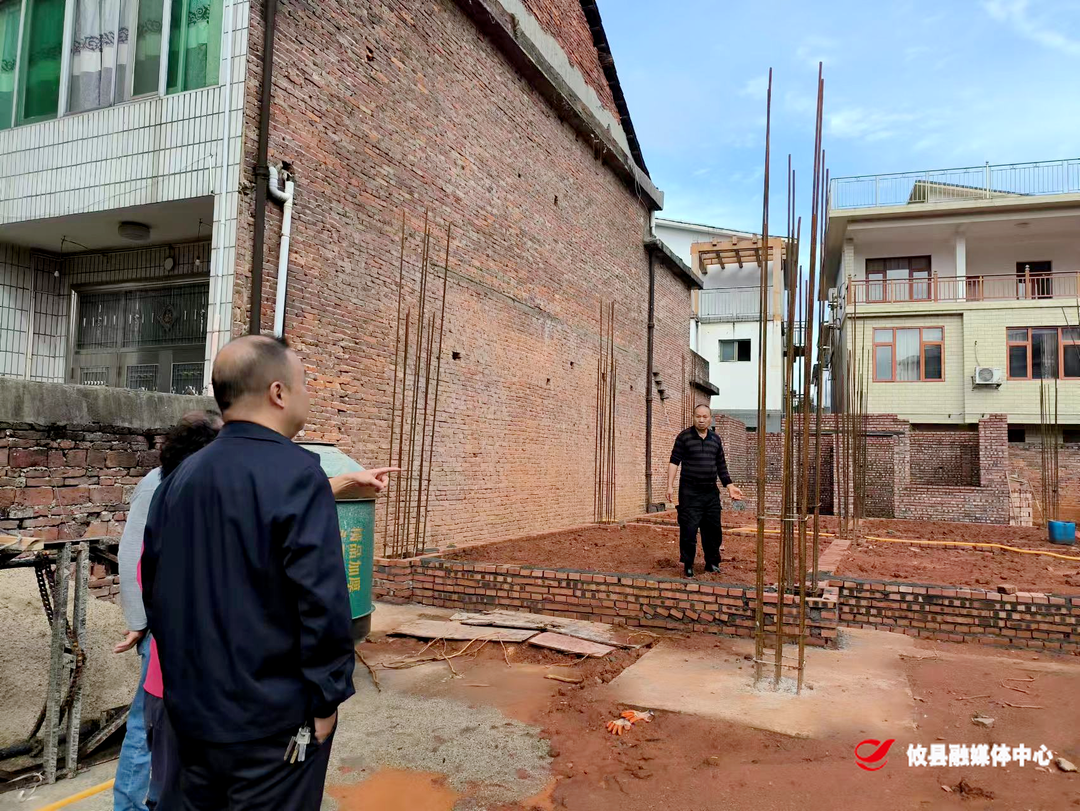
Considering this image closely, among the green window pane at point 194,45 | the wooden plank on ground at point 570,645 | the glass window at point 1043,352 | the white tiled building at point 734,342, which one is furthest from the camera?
the white tiled building at point 734,342

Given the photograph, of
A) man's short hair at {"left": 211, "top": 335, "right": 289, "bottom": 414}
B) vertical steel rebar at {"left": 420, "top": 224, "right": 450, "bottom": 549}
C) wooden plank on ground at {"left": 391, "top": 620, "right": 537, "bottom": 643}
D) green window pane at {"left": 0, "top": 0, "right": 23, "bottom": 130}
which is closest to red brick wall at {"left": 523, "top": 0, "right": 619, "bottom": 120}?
vertical steel rebar at {"left": 420, "top": 224, "right": 450, "bottom": 549}

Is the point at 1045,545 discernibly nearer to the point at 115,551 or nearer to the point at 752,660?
the point at 752,660

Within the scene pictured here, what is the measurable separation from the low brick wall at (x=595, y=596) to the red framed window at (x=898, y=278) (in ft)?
64.8

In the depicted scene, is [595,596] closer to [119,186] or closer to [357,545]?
[357,545]

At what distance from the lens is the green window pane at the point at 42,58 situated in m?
8.19

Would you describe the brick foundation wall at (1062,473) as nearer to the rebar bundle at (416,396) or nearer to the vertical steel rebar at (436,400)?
the vertical steel rebar at (436,400)

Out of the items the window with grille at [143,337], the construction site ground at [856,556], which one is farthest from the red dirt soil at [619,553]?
the window with grille at [143,337]

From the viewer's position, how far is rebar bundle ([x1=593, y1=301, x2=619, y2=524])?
554 inches

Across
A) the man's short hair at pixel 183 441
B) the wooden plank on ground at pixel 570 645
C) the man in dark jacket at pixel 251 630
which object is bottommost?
the wooden plank on ground at pixel 570 645

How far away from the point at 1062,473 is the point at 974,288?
23.8ft

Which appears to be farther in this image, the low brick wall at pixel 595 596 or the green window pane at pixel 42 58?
the green window pane at pixel 42 58

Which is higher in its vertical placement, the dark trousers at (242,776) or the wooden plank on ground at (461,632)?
the dark trousers at (242,776)

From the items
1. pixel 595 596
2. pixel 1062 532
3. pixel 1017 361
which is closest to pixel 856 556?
pixel 595 596

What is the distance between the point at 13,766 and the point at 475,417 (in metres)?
7.50
